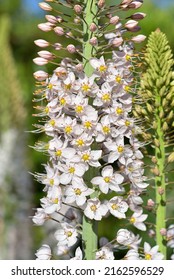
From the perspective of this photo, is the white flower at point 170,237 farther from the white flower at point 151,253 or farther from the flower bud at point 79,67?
the flower bud at point 79,67

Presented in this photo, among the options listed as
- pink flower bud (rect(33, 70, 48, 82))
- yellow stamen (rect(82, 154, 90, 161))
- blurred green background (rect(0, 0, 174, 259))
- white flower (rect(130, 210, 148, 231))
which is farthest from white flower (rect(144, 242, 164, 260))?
blurred green background (rect(0, 0, 174, 259))

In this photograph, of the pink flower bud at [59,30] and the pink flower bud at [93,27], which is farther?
the pink flower bud at [59,30]

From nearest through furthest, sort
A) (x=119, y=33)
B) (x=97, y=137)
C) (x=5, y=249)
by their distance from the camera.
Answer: (x=97, y=137) → (x=119, y=33) → (x=5, y=249)

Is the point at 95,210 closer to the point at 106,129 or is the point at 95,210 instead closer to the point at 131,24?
the point at 106,129

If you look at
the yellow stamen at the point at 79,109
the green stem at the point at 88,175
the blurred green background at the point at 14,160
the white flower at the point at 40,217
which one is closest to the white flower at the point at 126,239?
the green stem at the point at 88,175
